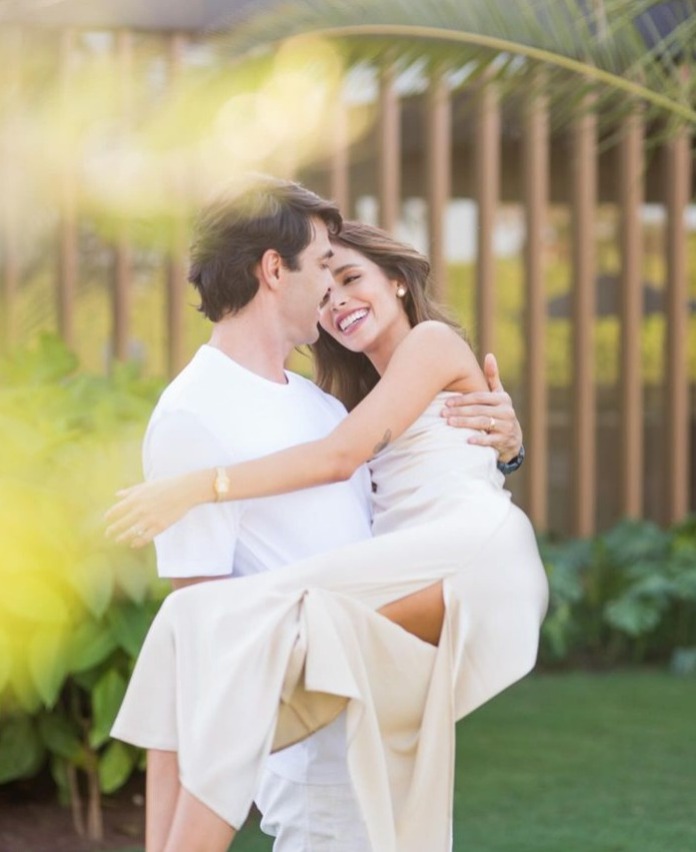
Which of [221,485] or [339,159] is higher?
[339,159]

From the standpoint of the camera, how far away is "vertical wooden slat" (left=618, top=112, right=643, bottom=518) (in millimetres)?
8438

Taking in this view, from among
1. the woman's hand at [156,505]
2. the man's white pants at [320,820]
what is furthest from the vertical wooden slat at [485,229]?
the woman's hand at [156,505]

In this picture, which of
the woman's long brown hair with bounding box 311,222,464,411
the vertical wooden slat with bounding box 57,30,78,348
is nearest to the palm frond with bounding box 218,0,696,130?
the vertical wooden slat with bounding box 57,30,78,348

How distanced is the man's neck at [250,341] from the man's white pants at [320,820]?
0.71m

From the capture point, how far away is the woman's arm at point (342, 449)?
2.33 metres

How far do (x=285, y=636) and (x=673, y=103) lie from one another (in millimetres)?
4032

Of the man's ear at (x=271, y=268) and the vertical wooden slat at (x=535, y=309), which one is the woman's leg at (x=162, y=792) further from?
the vertical wooden slat at (x=535, y=309)

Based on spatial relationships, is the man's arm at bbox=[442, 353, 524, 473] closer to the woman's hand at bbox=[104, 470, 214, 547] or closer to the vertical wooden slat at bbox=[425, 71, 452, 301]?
the woman's hand at bbox=[104, 470, 214, 547]

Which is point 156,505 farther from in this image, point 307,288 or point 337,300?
point 337,300

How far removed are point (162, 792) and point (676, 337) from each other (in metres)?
6.65

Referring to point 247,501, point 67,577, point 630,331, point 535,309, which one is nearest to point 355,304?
point 247,501

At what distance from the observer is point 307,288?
260 centimetres

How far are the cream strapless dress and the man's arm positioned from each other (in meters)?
0.27

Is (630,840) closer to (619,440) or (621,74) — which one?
(621,74)
